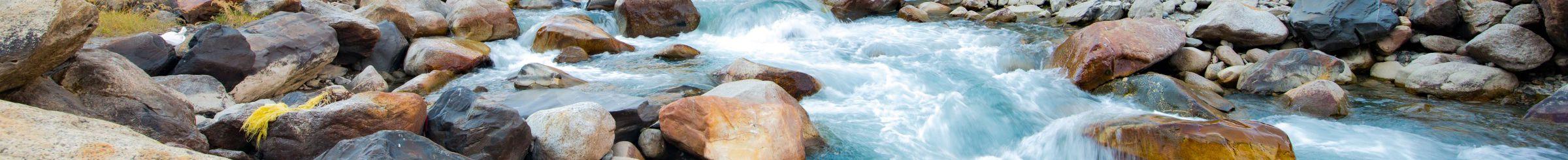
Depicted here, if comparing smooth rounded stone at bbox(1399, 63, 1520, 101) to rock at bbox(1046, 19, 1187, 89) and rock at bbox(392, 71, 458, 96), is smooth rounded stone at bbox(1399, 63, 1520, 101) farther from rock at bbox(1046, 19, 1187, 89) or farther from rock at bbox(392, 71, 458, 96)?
rock at bbox(392, 71, 458, 96)

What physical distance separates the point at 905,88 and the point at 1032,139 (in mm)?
2160

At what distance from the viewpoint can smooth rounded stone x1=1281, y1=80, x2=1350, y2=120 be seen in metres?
6.95

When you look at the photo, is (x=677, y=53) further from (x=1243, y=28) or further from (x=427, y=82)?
(x=1243, y=28)

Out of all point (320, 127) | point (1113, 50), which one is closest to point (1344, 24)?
point (1113, 50)

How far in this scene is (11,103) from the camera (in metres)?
3.20

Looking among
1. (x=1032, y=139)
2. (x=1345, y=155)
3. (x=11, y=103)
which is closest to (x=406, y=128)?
(x=11, y=103)

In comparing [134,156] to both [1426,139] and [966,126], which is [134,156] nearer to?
[966,126]

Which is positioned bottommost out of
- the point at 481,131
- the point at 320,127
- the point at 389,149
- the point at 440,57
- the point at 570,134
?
the point at 440,57

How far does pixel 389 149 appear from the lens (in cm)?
346

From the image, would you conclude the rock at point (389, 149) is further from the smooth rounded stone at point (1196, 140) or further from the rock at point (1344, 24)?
the rock at point (1344, 24)

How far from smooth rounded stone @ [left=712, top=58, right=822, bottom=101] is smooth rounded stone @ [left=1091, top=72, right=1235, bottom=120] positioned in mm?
3106

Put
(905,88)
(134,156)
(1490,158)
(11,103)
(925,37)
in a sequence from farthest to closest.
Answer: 1. (925,37)
2. (905,88)
3. (1490,158)
4. (11,103)
5. (134,156)

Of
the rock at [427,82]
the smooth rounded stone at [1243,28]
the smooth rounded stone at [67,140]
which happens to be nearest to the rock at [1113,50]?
the smooth rounded stone at [1243,28]

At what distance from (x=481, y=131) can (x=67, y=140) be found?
1852 mm
